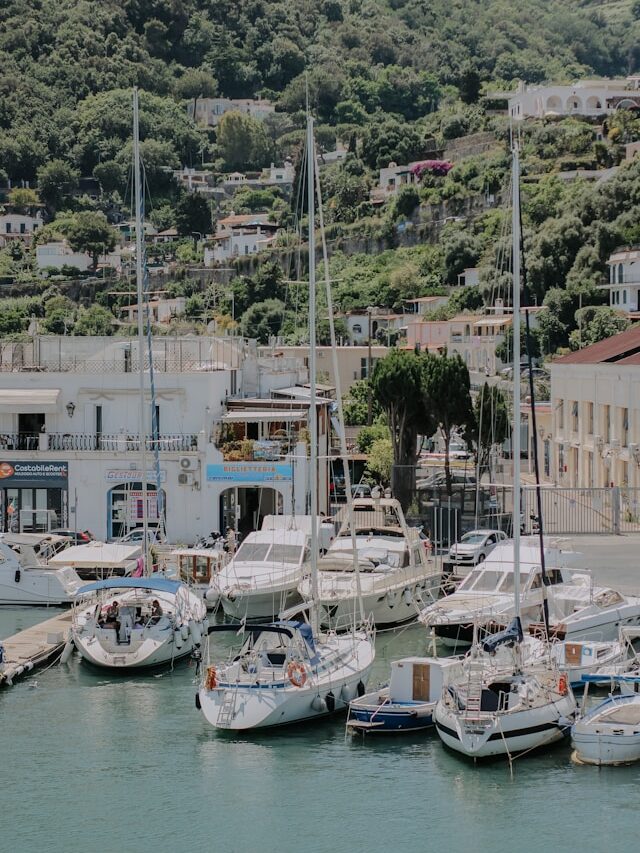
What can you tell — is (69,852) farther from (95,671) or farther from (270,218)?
(270,218)

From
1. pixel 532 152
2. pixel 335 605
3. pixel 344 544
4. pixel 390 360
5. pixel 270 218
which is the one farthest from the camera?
pixel 270 218

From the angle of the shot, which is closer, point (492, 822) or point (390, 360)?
point (492, 822)

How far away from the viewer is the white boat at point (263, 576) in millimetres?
34000

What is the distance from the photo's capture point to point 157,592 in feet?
106

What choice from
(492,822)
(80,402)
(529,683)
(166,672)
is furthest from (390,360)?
(492,822)

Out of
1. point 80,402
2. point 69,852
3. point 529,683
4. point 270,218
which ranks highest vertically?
point 270,218

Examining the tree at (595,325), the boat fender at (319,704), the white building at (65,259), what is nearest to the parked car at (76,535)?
the boat fender at (319,704)

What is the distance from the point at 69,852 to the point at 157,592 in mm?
11203

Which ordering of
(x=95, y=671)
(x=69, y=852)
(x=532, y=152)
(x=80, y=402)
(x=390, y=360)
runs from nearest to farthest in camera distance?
(x=69, y=852)
(x=95, y=671)
(x=80, y=402)
(x=390, y=360)
(x=532, y=152)

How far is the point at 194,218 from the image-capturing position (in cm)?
16588

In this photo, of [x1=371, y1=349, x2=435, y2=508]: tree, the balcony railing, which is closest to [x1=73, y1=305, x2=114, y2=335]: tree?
[x1=371, y1=349, x2=435, y2=508]: tree

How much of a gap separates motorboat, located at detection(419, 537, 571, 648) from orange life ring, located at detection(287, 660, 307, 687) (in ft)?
13.9

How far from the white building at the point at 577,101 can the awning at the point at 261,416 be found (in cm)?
10485

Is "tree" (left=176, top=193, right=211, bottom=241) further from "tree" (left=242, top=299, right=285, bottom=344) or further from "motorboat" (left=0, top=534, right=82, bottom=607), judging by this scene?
"motorboat" (left=0, top=534, right=82, bottom=607)
